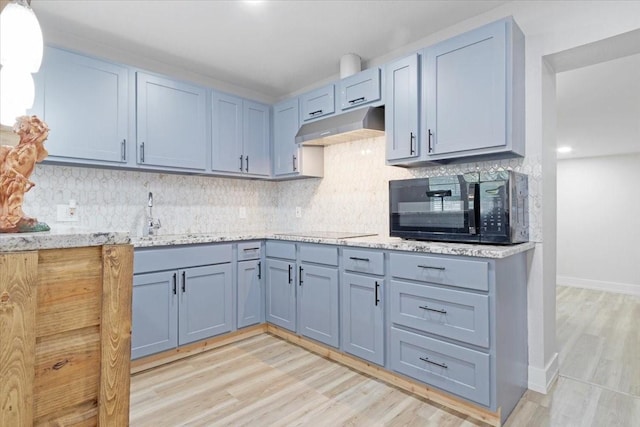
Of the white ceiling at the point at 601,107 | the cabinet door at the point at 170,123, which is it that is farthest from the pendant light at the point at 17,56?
the white ceiling at the point at 601,107

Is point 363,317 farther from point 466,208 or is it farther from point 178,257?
point 178,257

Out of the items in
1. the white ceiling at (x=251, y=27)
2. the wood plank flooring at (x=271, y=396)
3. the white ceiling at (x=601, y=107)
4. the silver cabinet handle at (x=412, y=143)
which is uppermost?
the white ceiling at (x=251, y=27)

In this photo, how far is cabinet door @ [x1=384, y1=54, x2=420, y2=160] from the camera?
7.98ft

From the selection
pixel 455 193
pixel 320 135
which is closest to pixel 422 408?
pixel 455 193

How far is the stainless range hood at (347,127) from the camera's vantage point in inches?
106

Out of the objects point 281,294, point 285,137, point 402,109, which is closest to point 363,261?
point 281,294

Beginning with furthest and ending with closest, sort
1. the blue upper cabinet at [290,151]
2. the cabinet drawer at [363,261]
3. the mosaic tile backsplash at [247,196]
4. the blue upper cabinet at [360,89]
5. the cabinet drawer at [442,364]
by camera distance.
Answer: the blue upper cabinet at [290,151]
the blue upper cabinet at [360,89]
the mosaic tile backsplash at [247,196]
the cabinet drawer at [363,261]
the cabinet drawer at [442,364]

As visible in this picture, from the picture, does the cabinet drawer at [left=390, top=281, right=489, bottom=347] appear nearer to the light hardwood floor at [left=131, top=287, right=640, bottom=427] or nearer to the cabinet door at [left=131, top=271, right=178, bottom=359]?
the light hardwood floor at [left=131, top=287, right=640, bottom=427]

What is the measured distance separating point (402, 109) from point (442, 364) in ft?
5.60

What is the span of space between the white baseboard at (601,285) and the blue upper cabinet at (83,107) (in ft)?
21.8

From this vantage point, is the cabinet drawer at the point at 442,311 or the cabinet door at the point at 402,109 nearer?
the cabinet drawer at the point at 442,311

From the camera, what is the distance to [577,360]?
261 cm

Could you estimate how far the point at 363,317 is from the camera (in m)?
2.41

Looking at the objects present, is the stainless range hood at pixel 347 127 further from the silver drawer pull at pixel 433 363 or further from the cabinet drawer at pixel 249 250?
the silver drawer pull at pixel 433 363
